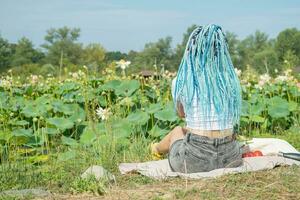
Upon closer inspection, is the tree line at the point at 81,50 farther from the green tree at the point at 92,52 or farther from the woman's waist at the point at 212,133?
Answer: the woman's waist at the point at 212,133

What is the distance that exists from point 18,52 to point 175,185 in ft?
165

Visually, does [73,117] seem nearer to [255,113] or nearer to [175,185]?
[255,113]

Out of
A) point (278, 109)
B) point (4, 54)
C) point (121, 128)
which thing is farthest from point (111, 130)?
point (4, 54)

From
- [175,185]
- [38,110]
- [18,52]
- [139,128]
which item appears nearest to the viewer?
[175,185]

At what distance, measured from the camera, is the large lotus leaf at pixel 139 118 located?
5.51 m

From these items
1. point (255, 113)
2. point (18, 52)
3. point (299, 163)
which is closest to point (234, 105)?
point (299, 163)

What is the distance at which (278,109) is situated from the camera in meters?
6.21

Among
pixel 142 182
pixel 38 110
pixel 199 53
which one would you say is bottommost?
pixel 142 182

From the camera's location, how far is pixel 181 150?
385cm

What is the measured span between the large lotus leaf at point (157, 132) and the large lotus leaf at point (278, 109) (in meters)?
1.37

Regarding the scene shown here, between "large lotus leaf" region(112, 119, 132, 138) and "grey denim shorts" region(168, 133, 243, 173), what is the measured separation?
1.39m

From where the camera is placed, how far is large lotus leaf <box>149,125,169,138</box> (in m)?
5.44

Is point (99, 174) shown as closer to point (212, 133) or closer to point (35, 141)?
point (212, 133)

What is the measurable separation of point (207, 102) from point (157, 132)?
174cm
